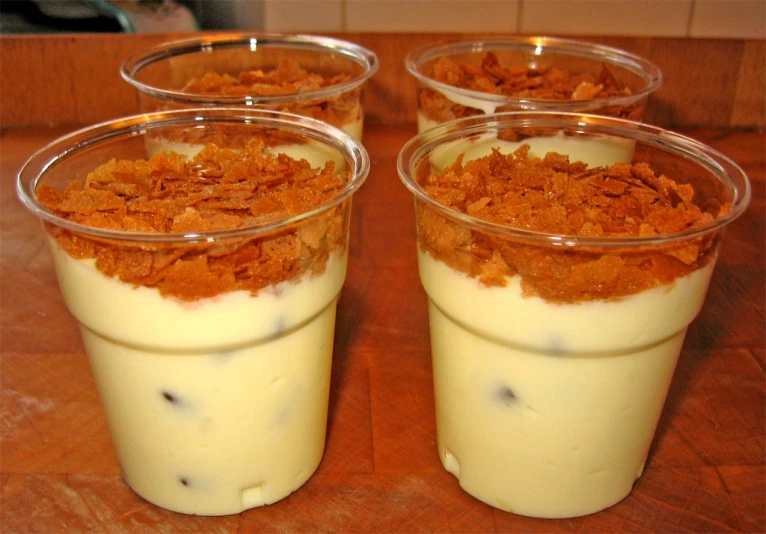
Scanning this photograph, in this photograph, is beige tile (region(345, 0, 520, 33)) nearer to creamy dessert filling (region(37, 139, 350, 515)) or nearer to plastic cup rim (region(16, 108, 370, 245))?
plastic cup rim (region(16, 108, 370, 245))

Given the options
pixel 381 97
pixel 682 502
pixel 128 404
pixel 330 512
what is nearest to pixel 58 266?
pixel 128 404

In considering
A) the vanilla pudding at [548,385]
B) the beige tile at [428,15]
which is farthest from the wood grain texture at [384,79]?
the vanilla pudding at [548,385]

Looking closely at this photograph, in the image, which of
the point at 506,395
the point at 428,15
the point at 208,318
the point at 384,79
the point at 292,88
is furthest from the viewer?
the point at 428,15

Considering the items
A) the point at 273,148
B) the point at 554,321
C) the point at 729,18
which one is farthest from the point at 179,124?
the point at 729,18

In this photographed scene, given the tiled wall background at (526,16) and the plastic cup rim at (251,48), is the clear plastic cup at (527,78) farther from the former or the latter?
the tiled wall background at (526,16)

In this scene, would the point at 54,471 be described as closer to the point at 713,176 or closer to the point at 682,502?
the point at 682,502

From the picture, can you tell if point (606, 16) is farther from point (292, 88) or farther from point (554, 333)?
point (554, 333)

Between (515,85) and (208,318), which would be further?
(515,85)

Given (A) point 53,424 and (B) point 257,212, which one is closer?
(B) point 257,212
